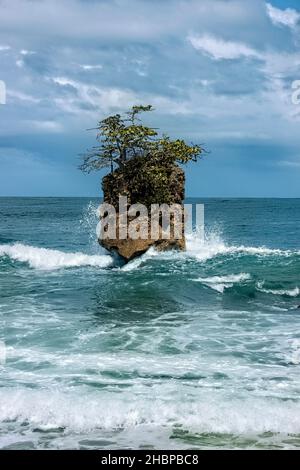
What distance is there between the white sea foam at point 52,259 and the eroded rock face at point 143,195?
6.96 feet

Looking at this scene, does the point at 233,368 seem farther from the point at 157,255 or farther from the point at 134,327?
the point at 157,255

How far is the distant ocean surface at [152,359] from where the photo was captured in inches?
298

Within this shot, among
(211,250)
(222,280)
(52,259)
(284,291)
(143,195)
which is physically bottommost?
(284,291)

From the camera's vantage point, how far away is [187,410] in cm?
809

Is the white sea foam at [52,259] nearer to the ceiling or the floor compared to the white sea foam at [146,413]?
nearer to the ceiling

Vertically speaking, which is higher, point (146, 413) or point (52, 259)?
point (52, 259)

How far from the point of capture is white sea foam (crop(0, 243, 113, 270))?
84.1 feet

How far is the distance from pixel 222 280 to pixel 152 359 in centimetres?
980

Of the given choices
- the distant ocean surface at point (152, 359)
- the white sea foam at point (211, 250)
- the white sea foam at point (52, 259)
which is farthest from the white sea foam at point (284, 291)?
the white sea foam at point (52, 259)

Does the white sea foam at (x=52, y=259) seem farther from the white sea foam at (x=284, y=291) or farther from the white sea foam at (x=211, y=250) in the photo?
the white sea foam at (x=284, y=291)

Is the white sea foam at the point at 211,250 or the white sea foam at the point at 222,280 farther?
the white sea foam at the point at 211,250

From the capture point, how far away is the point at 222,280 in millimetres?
20234

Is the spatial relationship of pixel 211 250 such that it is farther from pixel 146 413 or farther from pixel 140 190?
pixel 146 413

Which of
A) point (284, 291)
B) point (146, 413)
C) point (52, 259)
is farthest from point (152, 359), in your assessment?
point (52, 259)
